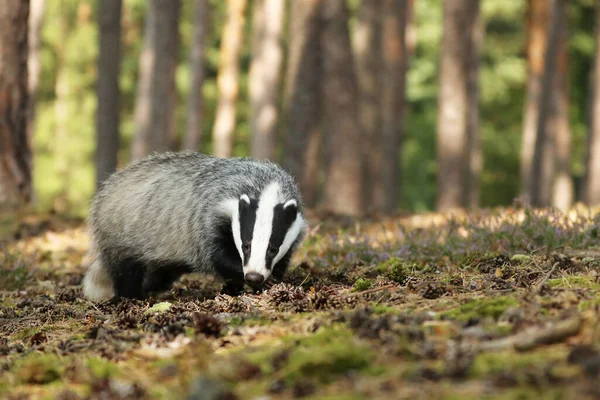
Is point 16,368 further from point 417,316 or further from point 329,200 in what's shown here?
point 329,200

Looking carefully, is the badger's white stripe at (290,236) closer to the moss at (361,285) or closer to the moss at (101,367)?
the moss at (361,285)

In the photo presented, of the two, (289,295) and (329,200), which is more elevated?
(289,295)

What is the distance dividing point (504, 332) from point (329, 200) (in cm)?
1269

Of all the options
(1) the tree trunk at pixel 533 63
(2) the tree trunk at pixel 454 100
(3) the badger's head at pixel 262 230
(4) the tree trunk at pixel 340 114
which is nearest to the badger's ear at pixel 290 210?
(3) the badger's head at pixel 262 230

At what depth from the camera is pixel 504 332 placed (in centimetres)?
436

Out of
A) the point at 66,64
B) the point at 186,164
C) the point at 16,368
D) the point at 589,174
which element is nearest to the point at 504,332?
the point at 16,368

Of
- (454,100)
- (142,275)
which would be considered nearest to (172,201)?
(142,275)

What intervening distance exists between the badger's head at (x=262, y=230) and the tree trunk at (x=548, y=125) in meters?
15.2

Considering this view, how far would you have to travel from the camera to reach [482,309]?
4855 millimetres

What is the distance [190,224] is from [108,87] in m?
8.75

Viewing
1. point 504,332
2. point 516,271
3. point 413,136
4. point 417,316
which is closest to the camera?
point 504,332

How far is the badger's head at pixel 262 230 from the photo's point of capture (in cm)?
650

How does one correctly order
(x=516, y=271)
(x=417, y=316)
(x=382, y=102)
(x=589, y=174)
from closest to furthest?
(x=417, y=316), (x=516, y=271), (x=589, y=174), (x=382, y=102)

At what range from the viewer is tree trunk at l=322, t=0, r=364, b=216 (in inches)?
647
